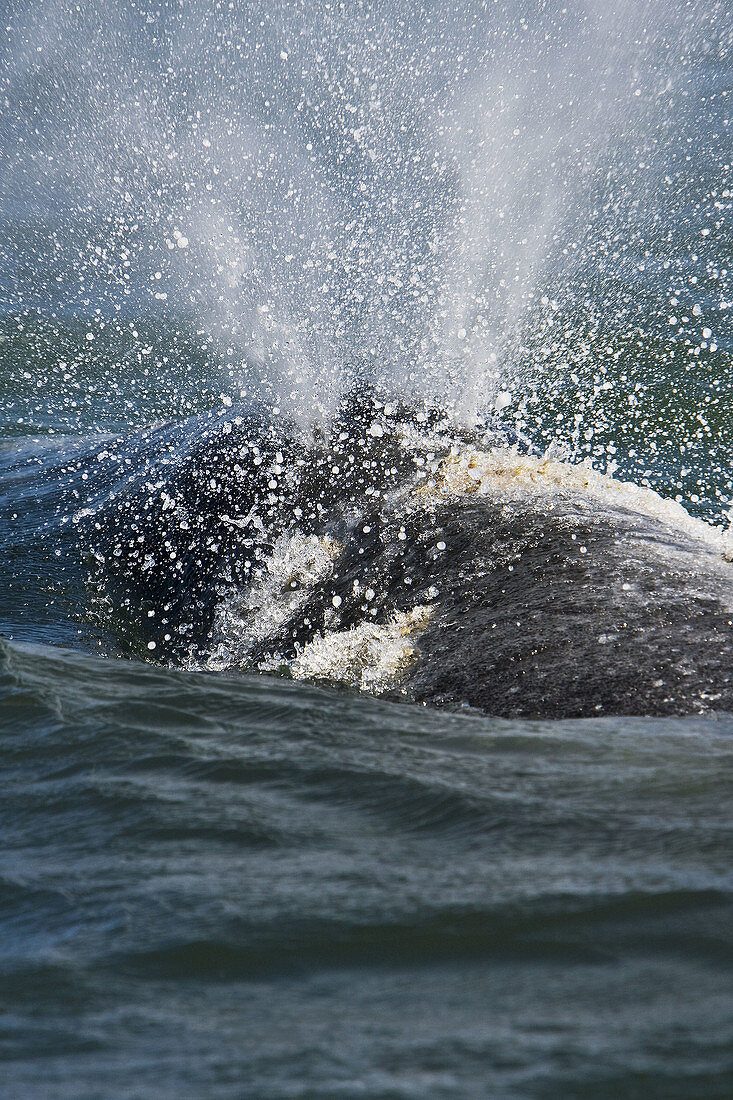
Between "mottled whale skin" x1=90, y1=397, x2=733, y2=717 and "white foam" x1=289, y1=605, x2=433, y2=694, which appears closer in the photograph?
"mottled whale skin" x1=90, y1=397, x2=733, y2=717

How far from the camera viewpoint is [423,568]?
15.6 feet

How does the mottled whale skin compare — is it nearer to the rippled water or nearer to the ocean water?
the ocean water

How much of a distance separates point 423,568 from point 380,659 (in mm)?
574

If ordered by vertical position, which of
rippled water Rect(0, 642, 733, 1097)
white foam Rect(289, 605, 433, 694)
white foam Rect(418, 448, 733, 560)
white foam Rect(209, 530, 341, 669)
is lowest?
rippled water Rect(0, 642, 733, 1097)

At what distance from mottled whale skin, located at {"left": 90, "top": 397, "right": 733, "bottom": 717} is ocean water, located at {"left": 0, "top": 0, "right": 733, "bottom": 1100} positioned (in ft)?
0.07

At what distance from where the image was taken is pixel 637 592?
13.2ft

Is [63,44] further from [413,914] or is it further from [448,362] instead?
[413,914]

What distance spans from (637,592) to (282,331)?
21.1 ft

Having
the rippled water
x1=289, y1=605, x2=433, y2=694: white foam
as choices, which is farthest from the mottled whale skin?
the rippled water

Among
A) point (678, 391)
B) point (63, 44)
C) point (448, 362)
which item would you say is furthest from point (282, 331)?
point (63, 44)

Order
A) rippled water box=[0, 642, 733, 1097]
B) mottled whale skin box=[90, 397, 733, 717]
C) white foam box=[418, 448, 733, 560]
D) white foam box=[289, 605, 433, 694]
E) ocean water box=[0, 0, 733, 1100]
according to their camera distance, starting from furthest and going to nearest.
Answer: white foam box=[418, 448, 733, 560]
white foam box=[289, 605, 433, 694]
mottled whale skin box=[90, 397, 733, 717]
ocean water box=[0, 0, 733, 1100]
rippled water box=[0, 642, 733, 1097]

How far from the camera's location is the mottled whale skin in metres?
3.77

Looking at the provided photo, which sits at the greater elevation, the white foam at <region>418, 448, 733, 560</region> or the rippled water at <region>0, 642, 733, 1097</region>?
the white foam at <region>418, 448, 733, 560</region>

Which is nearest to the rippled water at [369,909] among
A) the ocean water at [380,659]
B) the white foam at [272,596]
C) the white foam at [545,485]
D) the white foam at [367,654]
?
the ocean water at [380,659]
